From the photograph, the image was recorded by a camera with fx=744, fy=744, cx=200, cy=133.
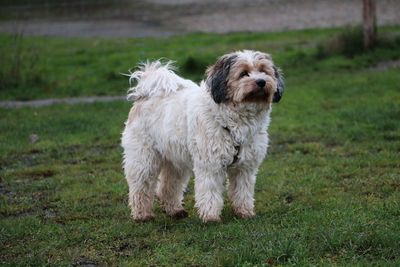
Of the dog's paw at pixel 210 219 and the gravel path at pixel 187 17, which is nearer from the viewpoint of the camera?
the dog's paw at pixel 210 219

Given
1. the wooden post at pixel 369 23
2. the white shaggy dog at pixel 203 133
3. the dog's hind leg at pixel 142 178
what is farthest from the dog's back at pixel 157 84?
the wooden post at pixel 369 23

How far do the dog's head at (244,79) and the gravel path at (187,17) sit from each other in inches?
630

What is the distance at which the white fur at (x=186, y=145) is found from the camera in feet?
24.3

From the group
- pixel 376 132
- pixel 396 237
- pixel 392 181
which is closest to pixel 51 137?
pixel 376 132

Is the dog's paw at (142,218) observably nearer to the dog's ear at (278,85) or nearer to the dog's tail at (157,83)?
the dog's tail at (157,83)

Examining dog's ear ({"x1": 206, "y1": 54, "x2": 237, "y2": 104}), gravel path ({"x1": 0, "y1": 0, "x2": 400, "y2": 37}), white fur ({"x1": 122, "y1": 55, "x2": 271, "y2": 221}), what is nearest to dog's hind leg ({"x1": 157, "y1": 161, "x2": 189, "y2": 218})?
white fur ({"x1": 122, "y1": 55, "x2": 271, "y2": 221})

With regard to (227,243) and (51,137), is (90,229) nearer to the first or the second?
(227,243)

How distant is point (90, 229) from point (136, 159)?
0.93 m

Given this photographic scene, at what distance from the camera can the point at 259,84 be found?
23.4ft

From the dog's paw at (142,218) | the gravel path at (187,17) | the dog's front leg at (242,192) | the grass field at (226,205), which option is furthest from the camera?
the gravel path at (187,17)

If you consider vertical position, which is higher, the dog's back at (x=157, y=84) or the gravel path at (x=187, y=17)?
the dog's back at (x=157, y=84)

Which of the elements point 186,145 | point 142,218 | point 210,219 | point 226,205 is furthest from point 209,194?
point 226,205

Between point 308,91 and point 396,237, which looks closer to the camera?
point 396,237

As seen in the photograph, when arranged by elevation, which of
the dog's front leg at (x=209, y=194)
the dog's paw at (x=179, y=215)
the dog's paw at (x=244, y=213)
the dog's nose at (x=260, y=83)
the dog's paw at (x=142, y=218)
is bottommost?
the dog's paw at (x=179, y=215)
